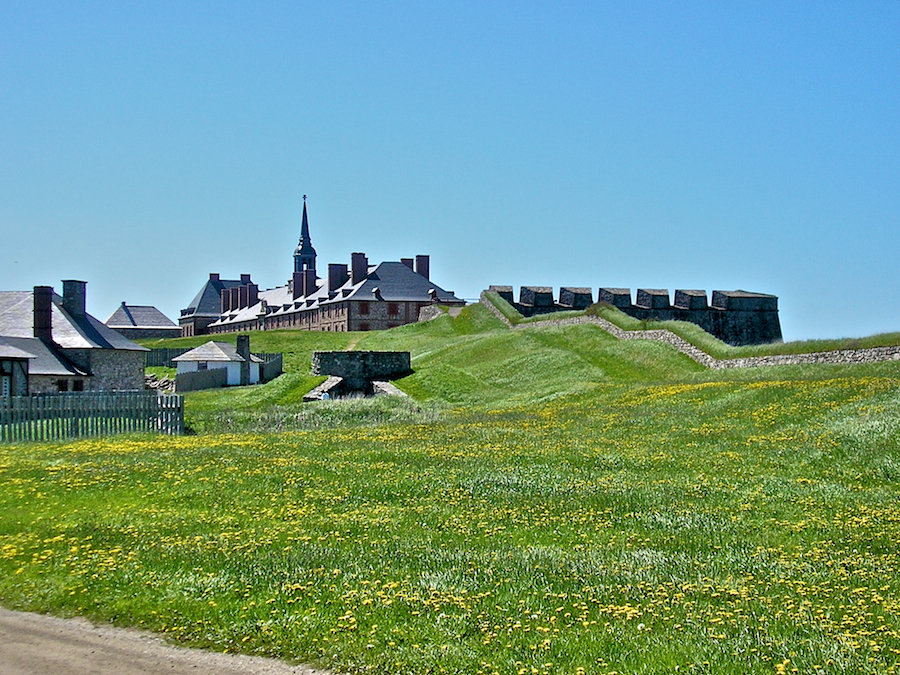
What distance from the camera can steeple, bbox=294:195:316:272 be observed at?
151 meters

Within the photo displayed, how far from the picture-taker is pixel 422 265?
109688 mm

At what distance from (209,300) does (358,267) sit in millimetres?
47120

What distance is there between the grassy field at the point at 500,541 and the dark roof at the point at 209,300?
120m

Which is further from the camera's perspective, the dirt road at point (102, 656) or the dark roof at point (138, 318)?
the dark roof at point (138, 318)

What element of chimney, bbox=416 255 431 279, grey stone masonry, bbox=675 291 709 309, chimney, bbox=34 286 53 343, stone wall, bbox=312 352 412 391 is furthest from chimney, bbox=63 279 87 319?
chimney, bbox=416 255 431 279

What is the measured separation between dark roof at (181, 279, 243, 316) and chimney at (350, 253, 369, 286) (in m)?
43.7

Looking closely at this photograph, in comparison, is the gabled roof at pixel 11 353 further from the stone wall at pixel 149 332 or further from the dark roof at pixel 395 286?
the stone wall at pixel 149 332

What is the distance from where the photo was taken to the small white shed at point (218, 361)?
187 ft

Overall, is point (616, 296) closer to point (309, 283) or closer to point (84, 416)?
point (84, 416)

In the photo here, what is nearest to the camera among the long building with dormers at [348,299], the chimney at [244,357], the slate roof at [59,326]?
the slate roof at [59,326]

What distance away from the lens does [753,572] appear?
10.4 metres

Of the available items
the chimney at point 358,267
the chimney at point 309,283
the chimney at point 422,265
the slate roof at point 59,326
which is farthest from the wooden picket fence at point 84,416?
the chimney at point 309,283

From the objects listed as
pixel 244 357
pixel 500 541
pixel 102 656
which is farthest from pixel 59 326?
pixel 102 656

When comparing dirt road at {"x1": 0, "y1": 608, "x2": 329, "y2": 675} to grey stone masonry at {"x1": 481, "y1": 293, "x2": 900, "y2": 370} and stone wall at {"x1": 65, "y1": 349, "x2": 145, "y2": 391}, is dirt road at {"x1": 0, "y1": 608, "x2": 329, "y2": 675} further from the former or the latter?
stone wall at {"x1": 65, "y1": 349, "x2": 145, "y2": 391}
